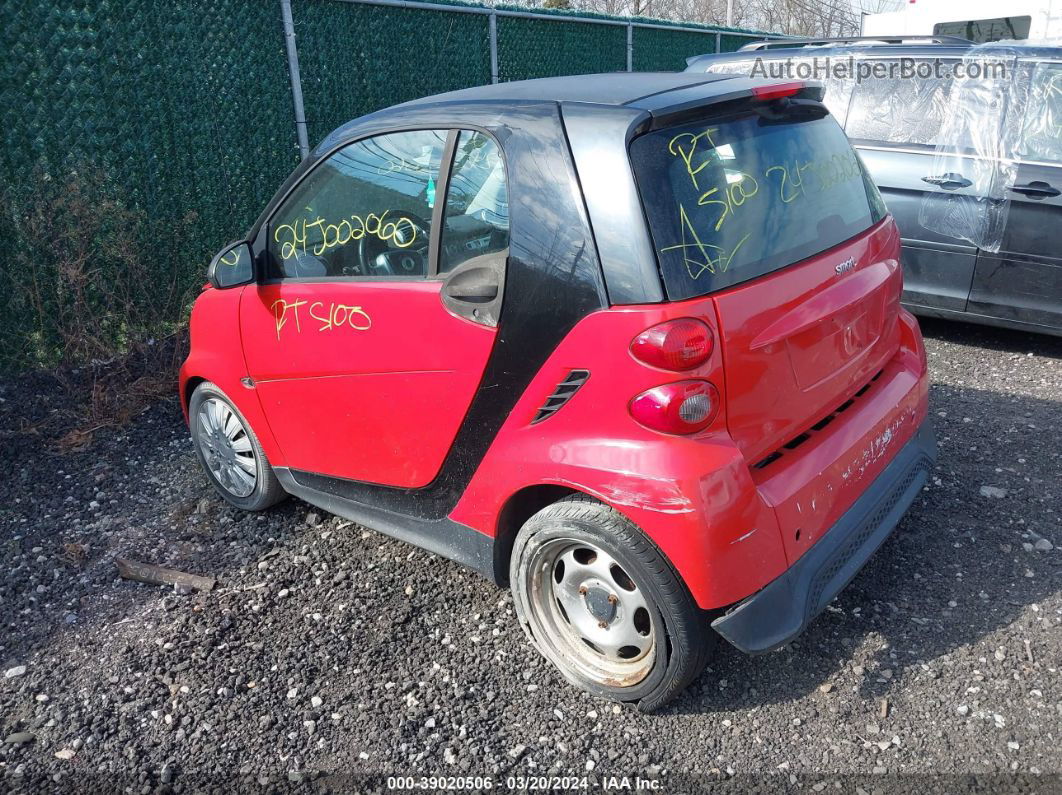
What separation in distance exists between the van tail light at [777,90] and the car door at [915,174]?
295cm

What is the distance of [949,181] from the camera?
537cm

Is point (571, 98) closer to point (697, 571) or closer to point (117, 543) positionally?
point (697, 571)

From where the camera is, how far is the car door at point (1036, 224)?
16.6ft

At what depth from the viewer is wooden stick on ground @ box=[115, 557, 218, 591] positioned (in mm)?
3439

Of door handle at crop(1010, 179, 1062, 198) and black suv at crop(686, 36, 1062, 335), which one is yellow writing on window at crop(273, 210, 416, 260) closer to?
black suv at crop(686, 36, 1062, 335)

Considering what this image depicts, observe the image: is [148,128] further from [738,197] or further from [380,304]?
[738,197]

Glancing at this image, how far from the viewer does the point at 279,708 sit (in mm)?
2766

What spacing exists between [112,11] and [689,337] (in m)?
5.06

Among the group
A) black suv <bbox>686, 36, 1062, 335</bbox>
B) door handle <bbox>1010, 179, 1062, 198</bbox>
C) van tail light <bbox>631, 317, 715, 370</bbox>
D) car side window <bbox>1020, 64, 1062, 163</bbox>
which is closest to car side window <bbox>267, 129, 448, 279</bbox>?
van tail light <bbox>631, 317, 715, 370</bbox>

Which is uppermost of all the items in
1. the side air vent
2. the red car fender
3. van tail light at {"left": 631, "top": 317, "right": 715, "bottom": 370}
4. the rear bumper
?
van tail light at {"left": 631, "top": 317, "right": 715, "bottom": 370}

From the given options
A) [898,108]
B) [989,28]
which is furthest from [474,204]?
[989,28]

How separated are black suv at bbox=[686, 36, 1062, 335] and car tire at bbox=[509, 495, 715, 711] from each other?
156 inches

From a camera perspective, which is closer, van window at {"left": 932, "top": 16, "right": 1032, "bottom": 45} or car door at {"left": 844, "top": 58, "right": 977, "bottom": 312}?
car door at {"left": 844, "top": 58, "right": 977, "bottom": 312}

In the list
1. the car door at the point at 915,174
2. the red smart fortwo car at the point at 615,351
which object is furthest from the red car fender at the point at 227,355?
the car door at the point at 915,174
